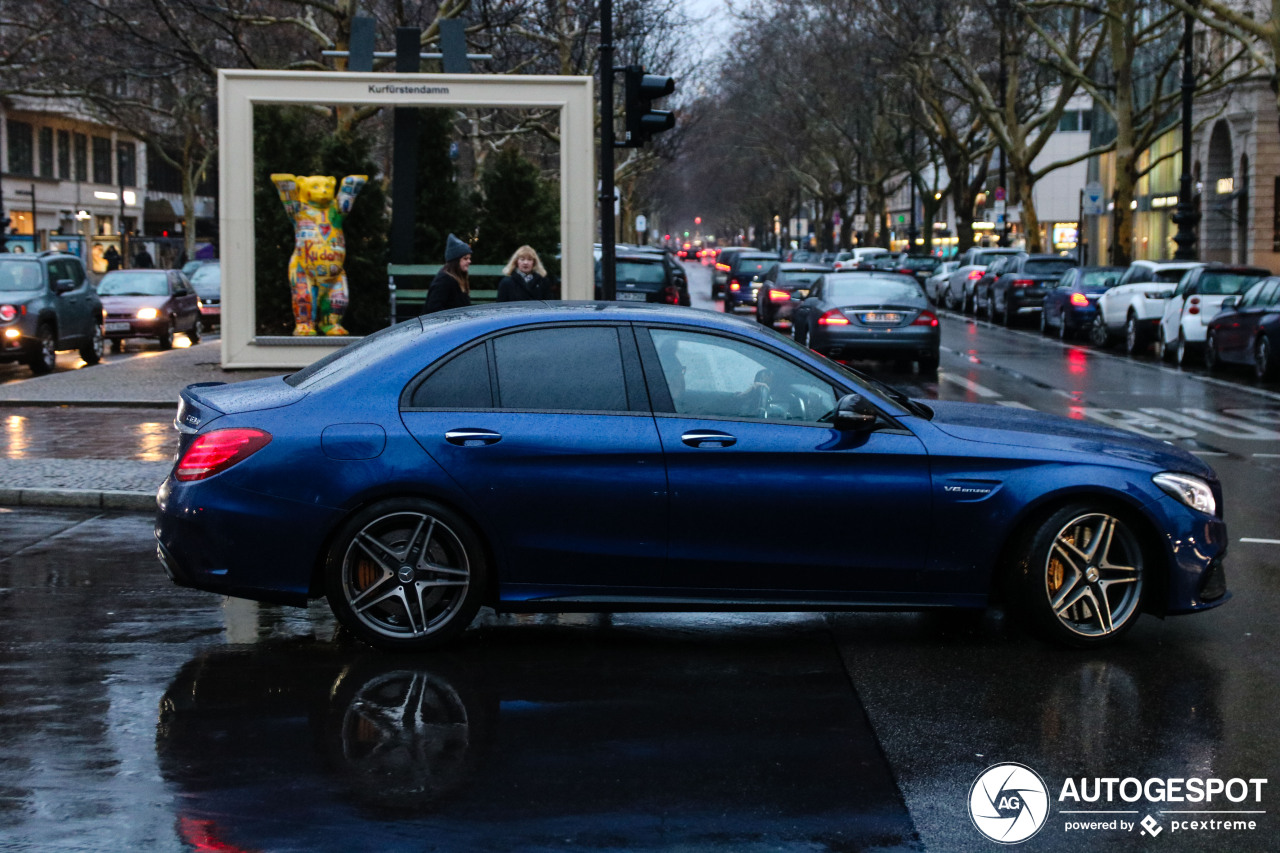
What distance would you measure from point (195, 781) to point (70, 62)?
131 feet

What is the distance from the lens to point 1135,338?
28047mm

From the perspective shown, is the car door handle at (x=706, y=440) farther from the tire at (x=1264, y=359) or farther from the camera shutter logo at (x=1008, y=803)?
the tire at (x=1264, y=359)

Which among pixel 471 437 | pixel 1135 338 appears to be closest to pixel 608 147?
pixel 471 437

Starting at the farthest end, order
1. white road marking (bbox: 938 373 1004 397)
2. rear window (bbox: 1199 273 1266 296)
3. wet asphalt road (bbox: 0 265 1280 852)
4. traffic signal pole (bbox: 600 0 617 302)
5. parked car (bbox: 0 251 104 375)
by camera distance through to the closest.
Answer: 1. rear window (bbox: 1199 273 1266 296)
2. parked car (bbox: 0 251 104 375)
3. white road marking (bbox: 938 373 1004 397)
4. traffic signal pole (bbox: 600 0 617 302)
5. wet asphalt road (bbox: 0 265 1280 852)

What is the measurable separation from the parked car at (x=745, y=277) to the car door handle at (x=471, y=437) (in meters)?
33.2

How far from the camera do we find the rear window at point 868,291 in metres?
23.1

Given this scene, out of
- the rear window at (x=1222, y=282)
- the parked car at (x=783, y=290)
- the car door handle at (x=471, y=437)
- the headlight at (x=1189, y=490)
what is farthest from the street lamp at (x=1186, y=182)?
the car door handle at (x=471, y=437)

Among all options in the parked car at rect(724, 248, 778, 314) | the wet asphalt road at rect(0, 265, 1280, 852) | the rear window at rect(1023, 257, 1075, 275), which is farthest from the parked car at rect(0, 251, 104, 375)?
the rear window at rect(1023, 257, 1075, 275)

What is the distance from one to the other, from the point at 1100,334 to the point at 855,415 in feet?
79.9

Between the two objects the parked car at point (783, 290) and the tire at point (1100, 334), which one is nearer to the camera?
the tire at point (1100, 334)

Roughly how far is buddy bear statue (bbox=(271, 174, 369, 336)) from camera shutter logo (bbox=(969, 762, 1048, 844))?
18357 mm

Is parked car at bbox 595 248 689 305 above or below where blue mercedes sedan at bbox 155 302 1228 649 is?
above

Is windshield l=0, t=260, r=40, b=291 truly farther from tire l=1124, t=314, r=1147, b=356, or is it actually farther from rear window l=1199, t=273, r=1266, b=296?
tire l=1124, t=314, r=1147, b=356

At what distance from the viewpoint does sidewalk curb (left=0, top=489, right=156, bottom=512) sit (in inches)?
428
